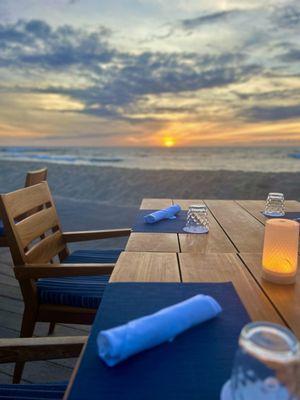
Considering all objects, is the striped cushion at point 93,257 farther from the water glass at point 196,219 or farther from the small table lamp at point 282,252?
the small table lamp at point 282,252

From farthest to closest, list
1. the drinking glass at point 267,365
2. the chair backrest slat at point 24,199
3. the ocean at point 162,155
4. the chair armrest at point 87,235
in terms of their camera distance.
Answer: the ocean at point 162,155 < the chair armrest at point 87,235 < the chair backrest slat at point 24,199 < the drinking glass at point 267,365

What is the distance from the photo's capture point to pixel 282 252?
0.99 m

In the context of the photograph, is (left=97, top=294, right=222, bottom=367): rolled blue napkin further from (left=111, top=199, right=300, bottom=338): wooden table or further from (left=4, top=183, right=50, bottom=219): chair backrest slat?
(left=4, top=183, right=50, bottom=219): chair backrest slat

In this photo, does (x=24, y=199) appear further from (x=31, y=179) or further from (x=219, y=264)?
(x=219, y=264)

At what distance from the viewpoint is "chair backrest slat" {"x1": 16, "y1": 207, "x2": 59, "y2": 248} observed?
160cm

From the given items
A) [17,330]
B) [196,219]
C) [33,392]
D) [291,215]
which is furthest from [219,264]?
[17,330]

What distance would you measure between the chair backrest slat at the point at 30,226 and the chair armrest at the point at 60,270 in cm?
6

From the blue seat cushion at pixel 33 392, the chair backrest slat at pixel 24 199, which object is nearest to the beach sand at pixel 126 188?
the chair backrest slat at pixel 24 199

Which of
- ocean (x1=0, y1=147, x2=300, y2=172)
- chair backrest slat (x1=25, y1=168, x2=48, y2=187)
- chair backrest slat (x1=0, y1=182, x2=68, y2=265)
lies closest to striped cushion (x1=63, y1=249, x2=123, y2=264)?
chair backrest slat (x1=0, y1=182, x2=68, y2=265)

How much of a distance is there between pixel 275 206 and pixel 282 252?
108cm

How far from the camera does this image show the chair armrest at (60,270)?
1.42 meters

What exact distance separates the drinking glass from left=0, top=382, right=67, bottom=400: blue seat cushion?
1.95 ft

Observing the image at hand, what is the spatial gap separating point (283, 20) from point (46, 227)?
601cm

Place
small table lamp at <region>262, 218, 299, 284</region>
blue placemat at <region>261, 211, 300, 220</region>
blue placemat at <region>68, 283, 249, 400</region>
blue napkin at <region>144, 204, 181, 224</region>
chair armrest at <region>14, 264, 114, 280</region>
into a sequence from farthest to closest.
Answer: blue placemat at <region>261, 211, 300, 220</region> < blue napkin at <region>144, 204, 181, 224</region> < chair armrest at <region>14, 264, 114, 280</region> < small table lamp at <region>262, 218, 299, 284</region> < blue placemat at <region>68, 283, 249, 400</region>
